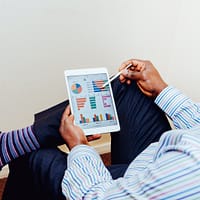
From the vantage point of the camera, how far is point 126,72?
981 millimetres

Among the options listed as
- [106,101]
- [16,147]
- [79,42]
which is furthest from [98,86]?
[79,42]

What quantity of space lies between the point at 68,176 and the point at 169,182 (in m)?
0.26

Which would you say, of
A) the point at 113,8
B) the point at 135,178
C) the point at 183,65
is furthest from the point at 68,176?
the point at 183,65

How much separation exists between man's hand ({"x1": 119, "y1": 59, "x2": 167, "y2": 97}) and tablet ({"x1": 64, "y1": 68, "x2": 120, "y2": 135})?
62 millimetres

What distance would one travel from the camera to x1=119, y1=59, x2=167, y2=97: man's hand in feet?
3.20

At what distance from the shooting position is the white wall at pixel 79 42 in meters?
1.19

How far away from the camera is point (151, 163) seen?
1.82 feet

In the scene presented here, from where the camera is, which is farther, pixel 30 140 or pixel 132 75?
pixel 132 75

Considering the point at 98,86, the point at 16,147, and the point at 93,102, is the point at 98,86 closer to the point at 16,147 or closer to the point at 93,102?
the point at 93,102

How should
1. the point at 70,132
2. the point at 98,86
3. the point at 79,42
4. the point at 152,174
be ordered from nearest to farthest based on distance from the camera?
the point at 152,174 → the point at 70,132 → the point at 98,86 → the point at 79,42

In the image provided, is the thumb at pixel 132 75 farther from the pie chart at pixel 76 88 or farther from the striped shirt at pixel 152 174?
the striped shirt at pixel 152 174

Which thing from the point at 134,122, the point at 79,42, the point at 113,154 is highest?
the point at 79,42

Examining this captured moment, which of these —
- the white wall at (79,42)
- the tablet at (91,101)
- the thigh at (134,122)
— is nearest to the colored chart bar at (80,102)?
the tablet at (91,101)

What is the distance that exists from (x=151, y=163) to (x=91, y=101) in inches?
16.1
